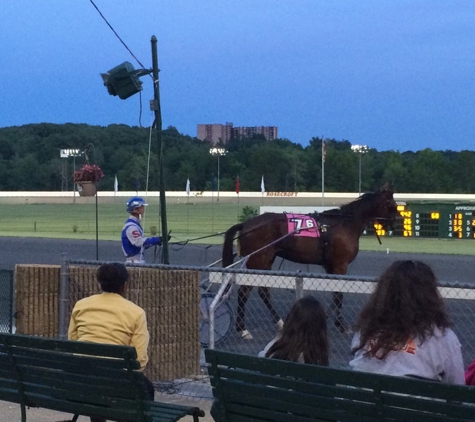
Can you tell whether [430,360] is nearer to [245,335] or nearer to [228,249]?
[245,335]

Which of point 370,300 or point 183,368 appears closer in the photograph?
point 370,300

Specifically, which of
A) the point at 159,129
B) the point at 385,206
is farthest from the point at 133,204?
the point at 385,206

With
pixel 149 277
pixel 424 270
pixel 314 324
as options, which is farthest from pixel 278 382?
pixel 149 277

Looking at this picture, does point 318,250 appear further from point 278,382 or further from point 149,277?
point 278,382

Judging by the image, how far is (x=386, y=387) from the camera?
4.38m

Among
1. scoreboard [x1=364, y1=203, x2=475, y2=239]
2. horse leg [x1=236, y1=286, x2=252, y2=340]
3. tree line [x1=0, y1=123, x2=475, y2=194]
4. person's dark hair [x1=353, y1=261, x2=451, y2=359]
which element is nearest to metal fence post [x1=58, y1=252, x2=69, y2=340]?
horse leg [x1=236, y1=286, x2=252, y2=340]

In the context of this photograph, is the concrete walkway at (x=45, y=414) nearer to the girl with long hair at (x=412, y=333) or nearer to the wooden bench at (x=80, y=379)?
the wooden bench at (x=80, y=379)

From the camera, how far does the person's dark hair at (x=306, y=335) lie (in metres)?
5.00

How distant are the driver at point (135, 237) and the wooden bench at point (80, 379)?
5039 millimetres

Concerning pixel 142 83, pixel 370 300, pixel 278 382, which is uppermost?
pixel 142 83

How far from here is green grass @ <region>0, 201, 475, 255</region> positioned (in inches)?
1387

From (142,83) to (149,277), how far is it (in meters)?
3.05

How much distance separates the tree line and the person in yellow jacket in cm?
6014

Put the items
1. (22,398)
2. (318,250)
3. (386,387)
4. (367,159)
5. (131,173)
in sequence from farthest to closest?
(367,159) → (131,173) → (318,250) → (22,398) → (386,387)
